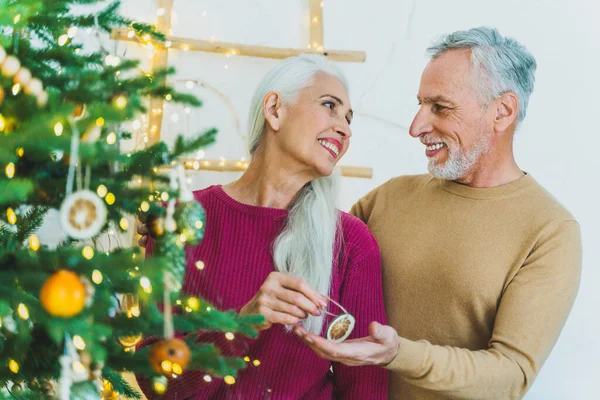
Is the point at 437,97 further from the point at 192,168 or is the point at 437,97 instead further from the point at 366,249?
the point at 192,168

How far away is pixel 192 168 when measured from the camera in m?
2.34

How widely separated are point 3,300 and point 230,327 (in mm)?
286

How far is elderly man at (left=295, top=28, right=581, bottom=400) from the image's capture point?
146 cm

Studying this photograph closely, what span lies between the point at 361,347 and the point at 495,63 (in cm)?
88

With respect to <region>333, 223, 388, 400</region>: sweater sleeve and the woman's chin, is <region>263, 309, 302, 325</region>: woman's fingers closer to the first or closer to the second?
<region>333, 223, 388, 400</region>: sweater sleeve

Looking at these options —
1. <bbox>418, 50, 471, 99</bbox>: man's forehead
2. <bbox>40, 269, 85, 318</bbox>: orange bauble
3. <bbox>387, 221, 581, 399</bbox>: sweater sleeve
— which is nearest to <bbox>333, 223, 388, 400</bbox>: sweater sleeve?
<bbox>387, 221, 581, 399</bbox>: sweater sleeve

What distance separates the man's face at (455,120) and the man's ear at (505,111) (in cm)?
2

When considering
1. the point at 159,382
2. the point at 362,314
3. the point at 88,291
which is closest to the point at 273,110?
the point at 362,314

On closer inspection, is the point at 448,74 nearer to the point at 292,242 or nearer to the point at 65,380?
the point at 292,242

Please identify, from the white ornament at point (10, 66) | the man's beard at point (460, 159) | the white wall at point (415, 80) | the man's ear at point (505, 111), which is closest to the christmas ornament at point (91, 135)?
the white ornament at point (10, 66)

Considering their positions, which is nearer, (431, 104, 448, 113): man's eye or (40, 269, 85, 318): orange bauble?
(40, 269, 85, 318): orange bauble

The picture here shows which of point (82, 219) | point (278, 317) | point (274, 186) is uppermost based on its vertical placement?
point (82, 219)

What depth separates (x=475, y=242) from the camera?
1620 millimetres

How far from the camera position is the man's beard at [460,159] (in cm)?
167
